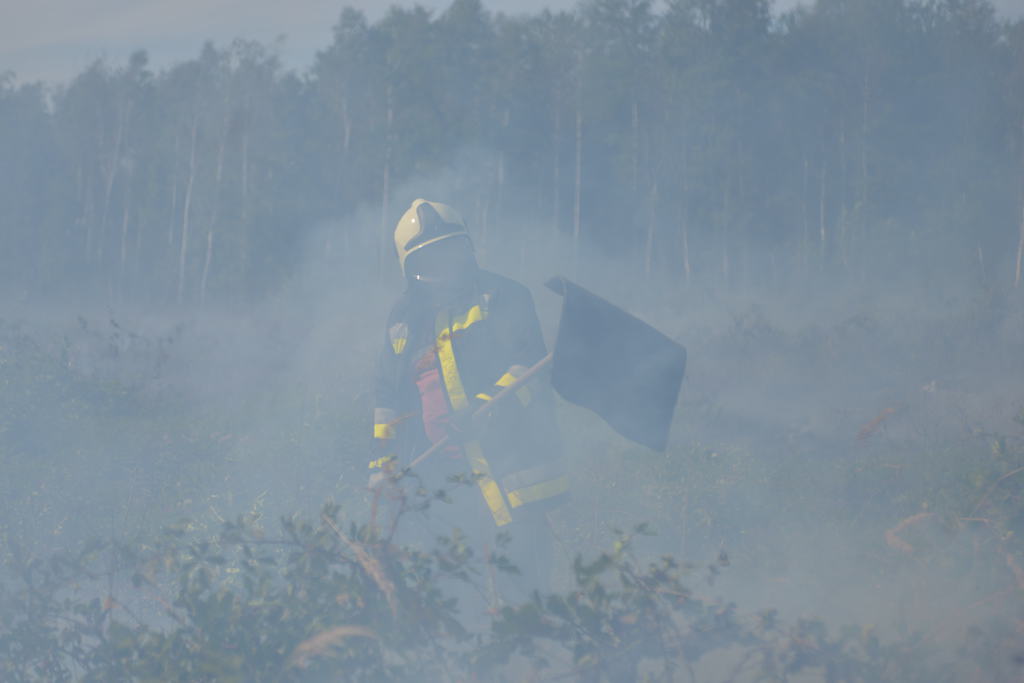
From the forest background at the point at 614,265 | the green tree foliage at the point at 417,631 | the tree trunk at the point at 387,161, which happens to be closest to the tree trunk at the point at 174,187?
the forest background at the point at 614,265

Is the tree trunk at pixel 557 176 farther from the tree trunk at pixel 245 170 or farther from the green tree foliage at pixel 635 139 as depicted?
the tree trunk at pixel 245 170

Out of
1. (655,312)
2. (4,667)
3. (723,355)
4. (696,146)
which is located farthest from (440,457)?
(696,146)

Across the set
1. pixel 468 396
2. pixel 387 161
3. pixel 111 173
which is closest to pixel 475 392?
pixel 468 396

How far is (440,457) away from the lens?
12.4 ft

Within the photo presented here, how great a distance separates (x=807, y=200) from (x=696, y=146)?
12.3 ft

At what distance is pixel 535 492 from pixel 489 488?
0.20 m

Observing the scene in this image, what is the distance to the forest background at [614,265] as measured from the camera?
553 cm

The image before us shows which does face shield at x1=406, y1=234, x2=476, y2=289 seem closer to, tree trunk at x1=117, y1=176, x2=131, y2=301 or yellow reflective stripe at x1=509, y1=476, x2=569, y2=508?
yellow reflective stripe at x1=509, y1=476, x2=569, y2=508

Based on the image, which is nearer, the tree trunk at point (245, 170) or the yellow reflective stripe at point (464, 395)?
the yellow reflective stripe at point (464, 395)

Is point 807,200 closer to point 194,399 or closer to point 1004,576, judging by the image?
point 194,399

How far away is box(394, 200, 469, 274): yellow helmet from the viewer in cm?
396

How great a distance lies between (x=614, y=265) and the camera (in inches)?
945

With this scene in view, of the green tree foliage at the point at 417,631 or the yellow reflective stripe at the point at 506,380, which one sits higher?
the yellow reflective stripe at the point at 506,380

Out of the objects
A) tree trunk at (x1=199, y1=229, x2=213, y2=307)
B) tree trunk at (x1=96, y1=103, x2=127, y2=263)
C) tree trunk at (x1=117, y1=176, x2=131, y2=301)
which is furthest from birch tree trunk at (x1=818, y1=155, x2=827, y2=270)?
tree trunk at (x1=96, y1=103, x2=127, y2=263)
